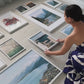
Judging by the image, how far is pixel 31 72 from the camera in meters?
0.84

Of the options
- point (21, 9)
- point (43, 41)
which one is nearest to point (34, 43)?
point (43, 41)

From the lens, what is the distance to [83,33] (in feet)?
2.68

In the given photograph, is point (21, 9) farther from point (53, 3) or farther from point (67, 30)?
point (67, 30)

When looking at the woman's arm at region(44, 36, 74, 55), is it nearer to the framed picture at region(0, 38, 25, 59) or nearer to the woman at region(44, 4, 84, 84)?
the woman at region(44, 4, 84, 84)

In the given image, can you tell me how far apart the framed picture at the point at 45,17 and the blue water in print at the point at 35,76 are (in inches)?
13.8

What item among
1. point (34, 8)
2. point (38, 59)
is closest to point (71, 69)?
point (38, 59)

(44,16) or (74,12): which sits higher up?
(74,12)

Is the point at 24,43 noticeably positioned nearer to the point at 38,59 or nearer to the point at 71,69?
the point at 38,59

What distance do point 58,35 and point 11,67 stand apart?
16.7 inches

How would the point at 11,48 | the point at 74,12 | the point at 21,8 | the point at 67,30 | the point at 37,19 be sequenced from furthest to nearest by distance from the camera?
the point at 21,8, the point at 37,19, the point at 67,30, the point at 11,48, the point at 74,12

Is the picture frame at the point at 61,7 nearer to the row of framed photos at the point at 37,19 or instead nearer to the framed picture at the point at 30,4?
the row of framed photos at the point at 37,19

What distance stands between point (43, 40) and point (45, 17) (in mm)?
277

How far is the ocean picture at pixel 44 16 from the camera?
1.17m

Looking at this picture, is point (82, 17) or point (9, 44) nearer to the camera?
point (82, 17)
